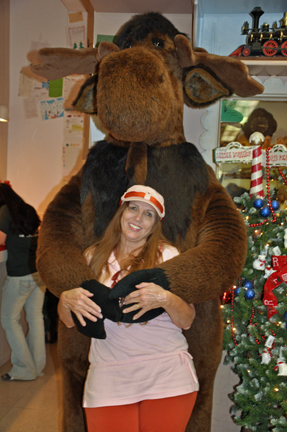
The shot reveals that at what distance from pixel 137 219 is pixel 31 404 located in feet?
7.25

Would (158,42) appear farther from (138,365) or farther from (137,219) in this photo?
(138,365)

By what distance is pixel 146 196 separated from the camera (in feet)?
4.71

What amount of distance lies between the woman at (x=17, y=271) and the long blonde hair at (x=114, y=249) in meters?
1.95

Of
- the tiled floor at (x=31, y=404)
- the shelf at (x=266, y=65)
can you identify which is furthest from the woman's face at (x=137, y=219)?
the tiled floor at (x=31, y=404)

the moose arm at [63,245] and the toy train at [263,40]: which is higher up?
the toy train at [263,40]

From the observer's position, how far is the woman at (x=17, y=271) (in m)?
3.33

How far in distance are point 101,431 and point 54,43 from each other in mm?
4094

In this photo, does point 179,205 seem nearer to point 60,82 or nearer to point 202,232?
point 202,232

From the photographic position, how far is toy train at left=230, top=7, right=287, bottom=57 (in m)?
2.43

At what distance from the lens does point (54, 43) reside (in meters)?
4.41

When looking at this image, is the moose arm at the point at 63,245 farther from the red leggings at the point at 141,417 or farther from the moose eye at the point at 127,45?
the moose eye at the point at 127,45

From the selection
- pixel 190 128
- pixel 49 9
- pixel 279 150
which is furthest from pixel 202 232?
pixel 49 9

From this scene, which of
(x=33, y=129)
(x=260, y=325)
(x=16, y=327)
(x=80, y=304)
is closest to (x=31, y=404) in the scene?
(x=16, y=327)

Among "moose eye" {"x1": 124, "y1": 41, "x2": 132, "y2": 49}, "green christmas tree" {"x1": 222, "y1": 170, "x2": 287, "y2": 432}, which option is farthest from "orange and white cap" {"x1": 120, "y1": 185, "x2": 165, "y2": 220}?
"green christmas tree" {"x1": 222, "y1": 170, "x2": 287, "y2": 432}
